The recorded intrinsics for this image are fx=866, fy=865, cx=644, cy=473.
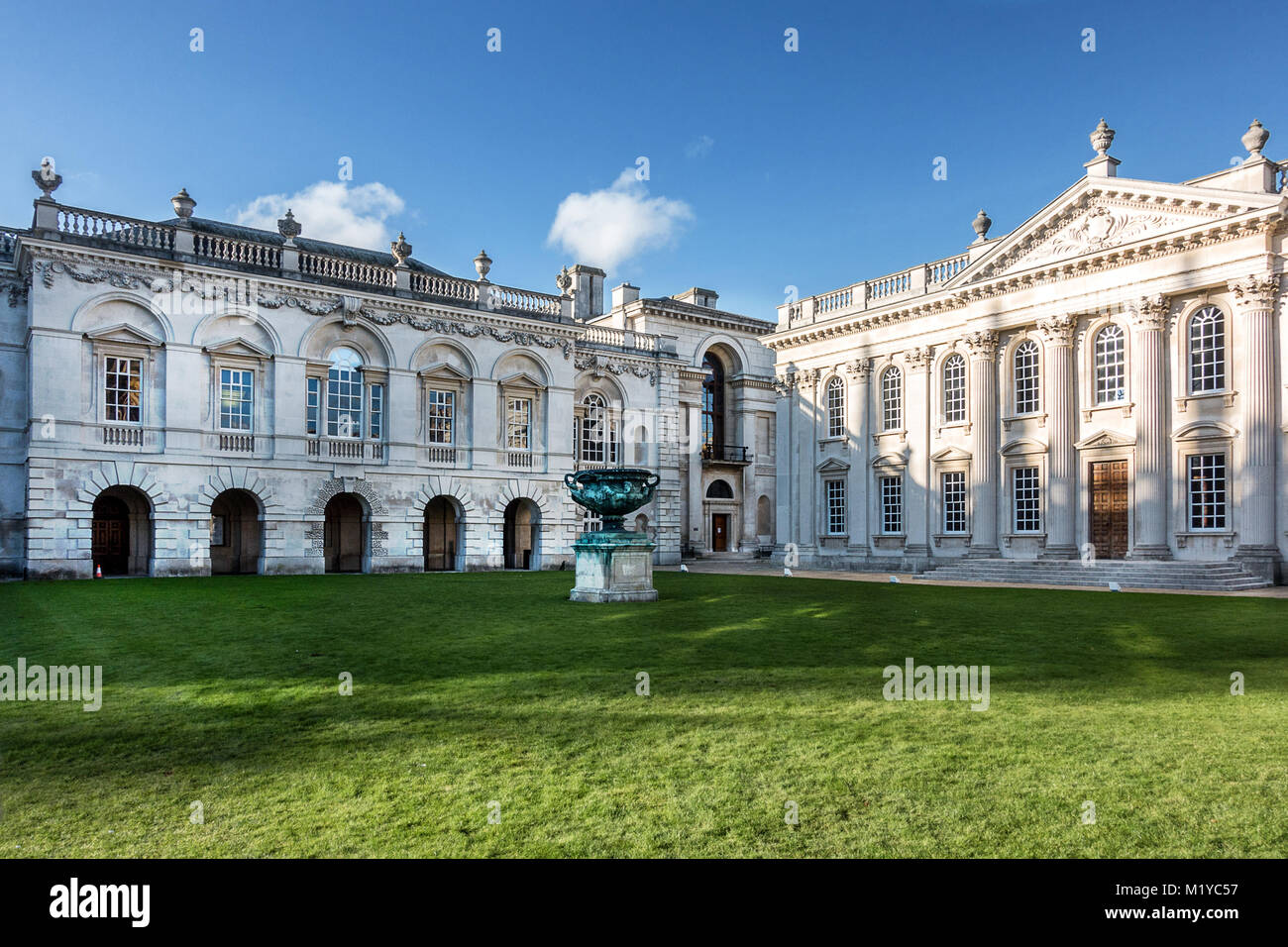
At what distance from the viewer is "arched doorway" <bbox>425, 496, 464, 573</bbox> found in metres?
33.9

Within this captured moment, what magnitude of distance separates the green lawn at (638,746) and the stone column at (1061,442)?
17.5 meters

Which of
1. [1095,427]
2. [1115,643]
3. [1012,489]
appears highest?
[1095,427]

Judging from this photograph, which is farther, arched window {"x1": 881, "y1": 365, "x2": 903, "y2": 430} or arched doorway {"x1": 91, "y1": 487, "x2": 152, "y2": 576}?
arched window {"x1": 881, "y1": 365, "x2": 903, "y2": 430}

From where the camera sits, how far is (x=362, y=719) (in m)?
6.50

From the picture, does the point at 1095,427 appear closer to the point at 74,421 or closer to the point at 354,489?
the point at 354,489

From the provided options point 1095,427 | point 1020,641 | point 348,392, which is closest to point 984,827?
point 1020,641

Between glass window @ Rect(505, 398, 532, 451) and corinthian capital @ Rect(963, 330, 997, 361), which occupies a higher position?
corinthian capital @ Rect(963, 330, 997, 361)

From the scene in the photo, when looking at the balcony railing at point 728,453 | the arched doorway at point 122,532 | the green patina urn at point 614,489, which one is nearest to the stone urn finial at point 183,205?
the arched doorway at point 122,532

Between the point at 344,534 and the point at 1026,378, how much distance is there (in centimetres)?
2573

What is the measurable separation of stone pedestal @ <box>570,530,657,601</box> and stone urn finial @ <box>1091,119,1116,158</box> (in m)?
22.1

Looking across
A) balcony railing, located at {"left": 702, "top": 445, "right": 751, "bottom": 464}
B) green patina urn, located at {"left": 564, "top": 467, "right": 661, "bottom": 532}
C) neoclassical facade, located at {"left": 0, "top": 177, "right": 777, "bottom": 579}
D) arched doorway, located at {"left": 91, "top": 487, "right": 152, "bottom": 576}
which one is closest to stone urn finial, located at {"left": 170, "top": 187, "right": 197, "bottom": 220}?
neoclassical facade, located at {"left": 0, "top": 177, "right": 777, "bottom": 579}

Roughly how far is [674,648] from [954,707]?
150 inches

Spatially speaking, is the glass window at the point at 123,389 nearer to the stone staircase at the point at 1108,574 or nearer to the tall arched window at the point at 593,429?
the tall arched window at the point at 593,429

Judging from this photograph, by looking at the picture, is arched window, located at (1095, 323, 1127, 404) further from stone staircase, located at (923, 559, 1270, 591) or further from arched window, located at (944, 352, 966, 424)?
stone staircase, located at (923, 559, 1270, 591)
